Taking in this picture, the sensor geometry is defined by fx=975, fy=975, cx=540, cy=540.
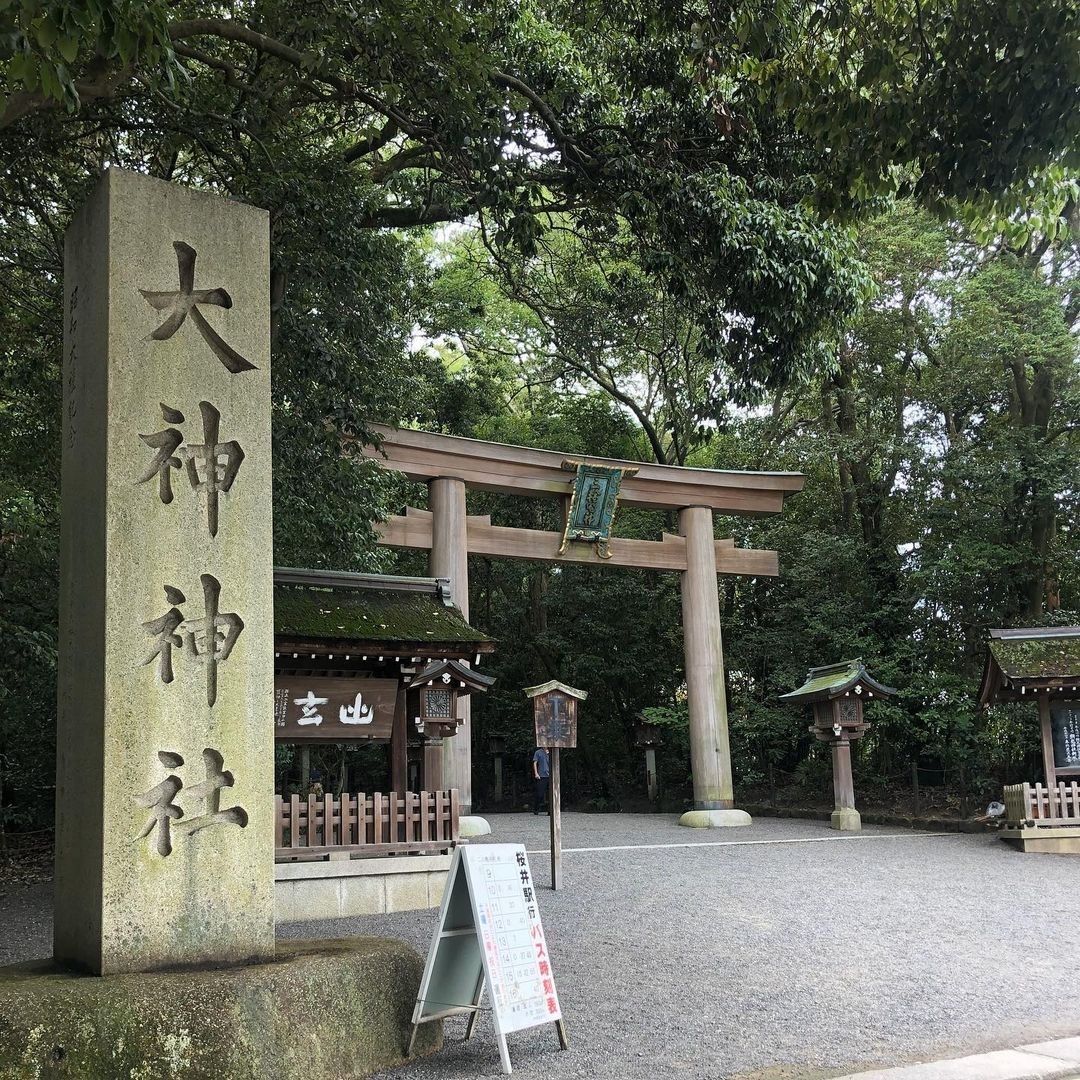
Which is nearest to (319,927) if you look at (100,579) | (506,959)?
(506,959)

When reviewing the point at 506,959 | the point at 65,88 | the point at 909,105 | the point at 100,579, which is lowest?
the point at 506,959

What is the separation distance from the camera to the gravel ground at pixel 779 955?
14.1 ft

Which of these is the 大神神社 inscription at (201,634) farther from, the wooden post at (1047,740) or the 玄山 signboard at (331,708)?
the wooden post at (1047,740)

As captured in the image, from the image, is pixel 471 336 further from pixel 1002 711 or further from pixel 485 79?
pixel 485 79

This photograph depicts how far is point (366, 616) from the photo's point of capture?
31.9 ft

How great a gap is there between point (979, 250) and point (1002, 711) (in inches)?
305

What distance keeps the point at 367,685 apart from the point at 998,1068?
6.78 m

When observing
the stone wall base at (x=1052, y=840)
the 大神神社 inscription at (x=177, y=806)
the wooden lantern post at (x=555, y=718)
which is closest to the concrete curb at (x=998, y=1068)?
the 大神神社 inscription at (x=177, y=806)

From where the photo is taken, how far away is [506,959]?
4.11 m

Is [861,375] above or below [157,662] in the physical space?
above

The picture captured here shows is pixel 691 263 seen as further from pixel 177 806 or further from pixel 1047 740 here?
pixel 1047 740

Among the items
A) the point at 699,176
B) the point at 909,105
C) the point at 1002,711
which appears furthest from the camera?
the point at 1002,711

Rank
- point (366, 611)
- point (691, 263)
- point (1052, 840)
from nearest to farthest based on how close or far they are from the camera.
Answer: point (691, 263), point (366, 611), point (1052, 840)

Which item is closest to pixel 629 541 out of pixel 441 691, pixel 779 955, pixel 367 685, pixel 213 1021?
pixel 441 691
